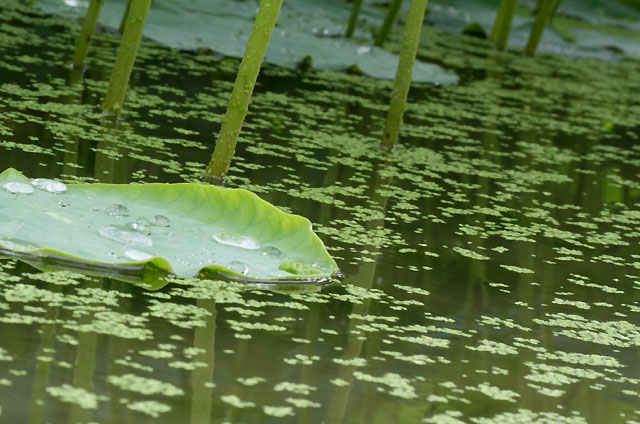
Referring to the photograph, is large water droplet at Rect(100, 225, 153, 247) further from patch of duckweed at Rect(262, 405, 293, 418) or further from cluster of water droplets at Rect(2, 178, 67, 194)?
patch of duckweed at Rect(262, 405, 293, 418)

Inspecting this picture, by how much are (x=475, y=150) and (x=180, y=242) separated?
8.24ft

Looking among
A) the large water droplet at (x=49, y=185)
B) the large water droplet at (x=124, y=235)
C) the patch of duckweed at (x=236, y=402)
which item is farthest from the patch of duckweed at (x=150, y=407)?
the large water droplet at (x=49, y=185)

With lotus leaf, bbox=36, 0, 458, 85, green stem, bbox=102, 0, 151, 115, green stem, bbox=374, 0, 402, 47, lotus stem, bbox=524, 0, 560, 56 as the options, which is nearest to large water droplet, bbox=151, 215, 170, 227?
green stem, bbox=102, 0, 151, 115

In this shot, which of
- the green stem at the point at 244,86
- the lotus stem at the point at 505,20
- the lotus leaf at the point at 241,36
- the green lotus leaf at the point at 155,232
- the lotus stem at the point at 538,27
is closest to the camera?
the green lotus leaf at the point at 155,232

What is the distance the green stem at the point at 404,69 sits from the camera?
3887 mm

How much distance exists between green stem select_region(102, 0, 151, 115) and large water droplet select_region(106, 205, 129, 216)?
1.29m

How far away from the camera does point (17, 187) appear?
2314mm

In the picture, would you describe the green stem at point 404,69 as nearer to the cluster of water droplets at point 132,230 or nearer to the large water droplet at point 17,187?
the cluster of water droplets at point 132,230

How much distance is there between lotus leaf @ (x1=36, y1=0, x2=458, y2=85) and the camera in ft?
19.6

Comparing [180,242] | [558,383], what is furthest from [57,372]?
[558,383]

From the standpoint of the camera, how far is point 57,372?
65.1 inches

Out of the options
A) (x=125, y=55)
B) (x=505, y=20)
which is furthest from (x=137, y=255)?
(x=505, y=20)

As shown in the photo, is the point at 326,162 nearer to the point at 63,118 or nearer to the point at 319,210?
the point at 319,210

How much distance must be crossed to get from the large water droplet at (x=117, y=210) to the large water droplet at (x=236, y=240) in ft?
0.72
